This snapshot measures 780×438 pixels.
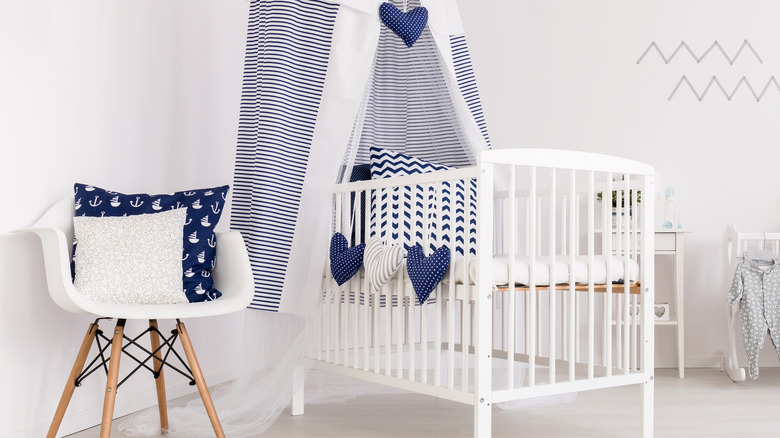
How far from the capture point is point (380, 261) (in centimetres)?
200

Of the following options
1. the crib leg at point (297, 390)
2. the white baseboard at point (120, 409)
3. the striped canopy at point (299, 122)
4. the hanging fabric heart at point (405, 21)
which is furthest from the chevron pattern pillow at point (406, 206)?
the white baseboard at point (120, 409)

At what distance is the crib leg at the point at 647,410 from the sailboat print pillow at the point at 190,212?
1.28 m

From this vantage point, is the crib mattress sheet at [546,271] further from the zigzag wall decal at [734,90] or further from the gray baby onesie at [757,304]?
the zigzag wall decal at [734,90]

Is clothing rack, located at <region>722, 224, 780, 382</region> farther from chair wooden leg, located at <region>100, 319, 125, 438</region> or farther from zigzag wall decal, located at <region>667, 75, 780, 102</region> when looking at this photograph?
chair wooden leg, located at <region>100, 319, 125, 438</region>

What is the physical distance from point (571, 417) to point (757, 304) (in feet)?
3.92

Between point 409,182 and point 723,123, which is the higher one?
point 723,123

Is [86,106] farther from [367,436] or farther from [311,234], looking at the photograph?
[367,436]

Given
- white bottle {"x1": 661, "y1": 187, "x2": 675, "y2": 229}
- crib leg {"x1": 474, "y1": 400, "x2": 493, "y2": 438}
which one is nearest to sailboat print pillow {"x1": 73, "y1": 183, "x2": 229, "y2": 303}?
crib leg {"x1": 474, "y1": 400, "x2": 493, "y2": 438}

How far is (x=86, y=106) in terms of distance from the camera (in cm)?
227

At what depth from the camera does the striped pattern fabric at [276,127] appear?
225 centimetres

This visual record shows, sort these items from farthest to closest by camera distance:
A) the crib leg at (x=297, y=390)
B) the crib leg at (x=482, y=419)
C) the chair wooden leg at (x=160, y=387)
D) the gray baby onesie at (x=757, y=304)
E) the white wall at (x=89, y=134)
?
the gray baby onesie at (x=757, y=304)
the crib leg at (x=297, y=390)
the chair wooden leg at (x=160, y=387)
the white wall at (x=89, y=134)
the crib leg at (x=482, y=419)

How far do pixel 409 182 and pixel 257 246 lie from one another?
56 centimetres

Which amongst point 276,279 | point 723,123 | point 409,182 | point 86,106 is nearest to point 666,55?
point 723,123

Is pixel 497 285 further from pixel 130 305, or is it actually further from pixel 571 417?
pixel 130 305
